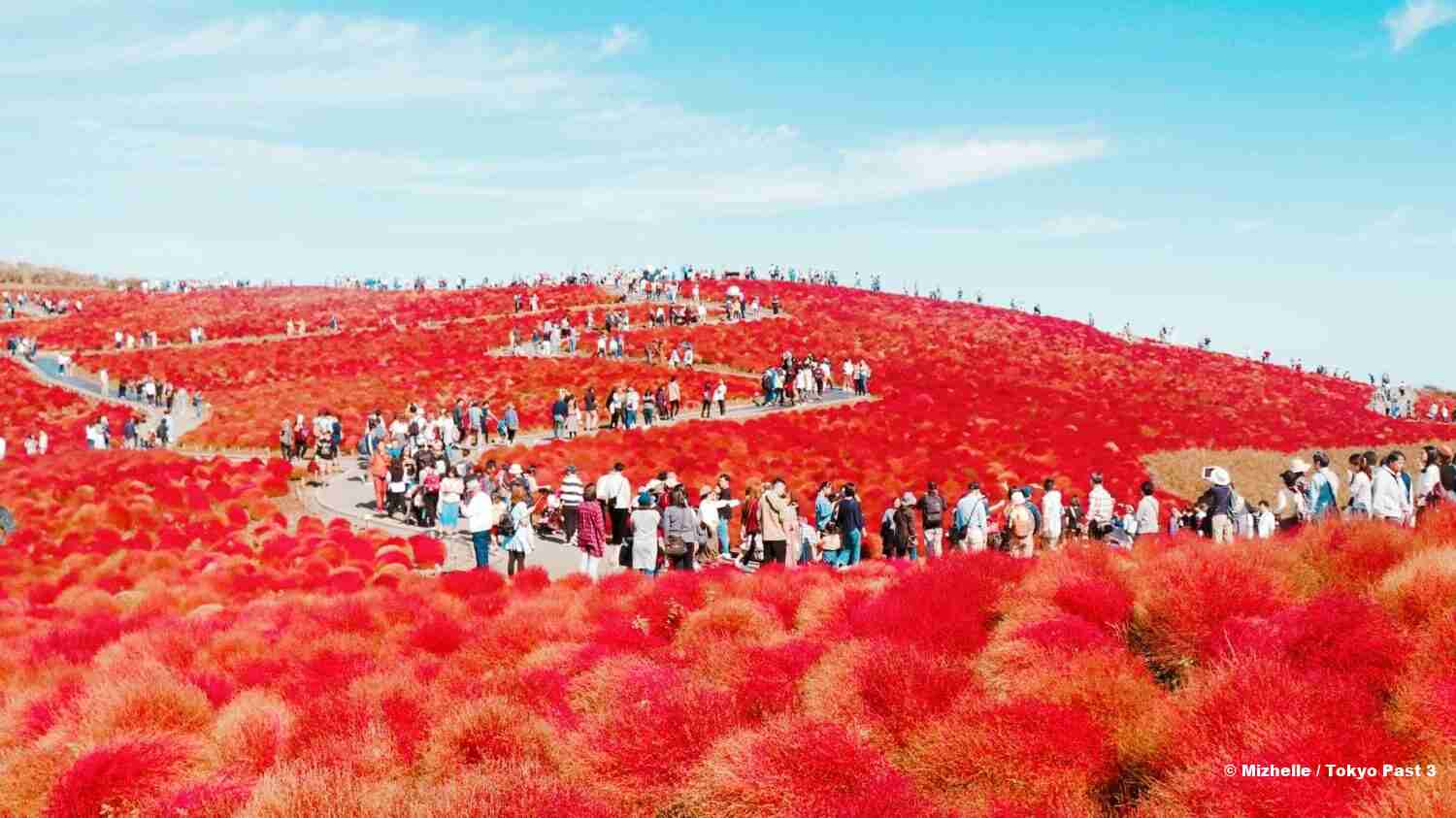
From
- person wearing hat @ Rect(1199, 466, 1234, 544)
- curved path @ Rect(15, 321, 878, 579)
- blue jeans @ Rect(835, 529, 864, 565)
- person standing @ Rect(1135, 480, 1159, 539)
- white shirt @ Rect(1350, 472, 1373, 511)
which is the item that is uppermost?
white shirt @ Rect(1350, 472, 1373, 511)

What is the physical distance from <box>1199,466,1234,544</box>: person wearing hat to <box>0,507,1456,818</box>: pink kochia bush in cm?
317

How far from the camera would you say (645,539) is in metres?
16.0

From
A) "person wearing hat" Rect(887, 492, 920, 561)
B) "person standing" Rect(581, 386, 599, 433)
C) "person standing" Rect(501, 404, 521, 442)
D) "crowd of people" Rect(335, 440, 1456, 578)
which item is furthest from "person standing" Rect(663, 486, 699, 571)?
"person standing" Rect(501, 404, 521, 442)

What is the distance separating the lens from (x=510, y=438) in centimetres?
3456

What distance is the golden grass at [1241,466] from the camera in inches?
1374

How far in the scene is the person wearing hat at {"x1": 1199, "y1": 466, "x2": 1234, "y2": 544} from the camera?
50.8 feet

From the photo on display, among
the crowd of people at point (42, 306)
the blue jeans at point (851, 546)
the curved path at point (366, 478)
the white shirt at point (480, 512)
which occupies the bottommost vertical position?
the curved path at point (366, 478)

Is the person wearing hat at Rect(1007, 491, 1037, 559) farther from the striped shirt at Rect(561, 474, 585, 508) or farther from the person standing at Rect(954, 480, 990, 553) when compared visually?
the striped shirt at Rect(561, 474, 585, 508)

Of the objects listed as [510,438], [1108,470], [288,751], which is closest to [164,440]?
[510,438]

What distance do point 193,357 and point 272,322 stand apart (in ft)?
36.5

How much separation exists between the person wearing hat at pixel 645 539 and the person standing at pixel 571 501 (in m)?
3.84

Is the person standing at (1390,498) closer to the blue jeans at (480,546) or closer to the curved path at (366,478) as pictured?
the curved path at (366,478)

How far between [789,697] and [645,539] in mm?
7309

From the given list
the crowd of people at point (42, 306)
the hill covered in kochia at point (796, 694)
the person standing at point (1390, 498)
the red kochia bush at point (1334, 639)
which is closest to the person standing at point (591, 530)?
the hill covered in kochia at point (796, 694)
